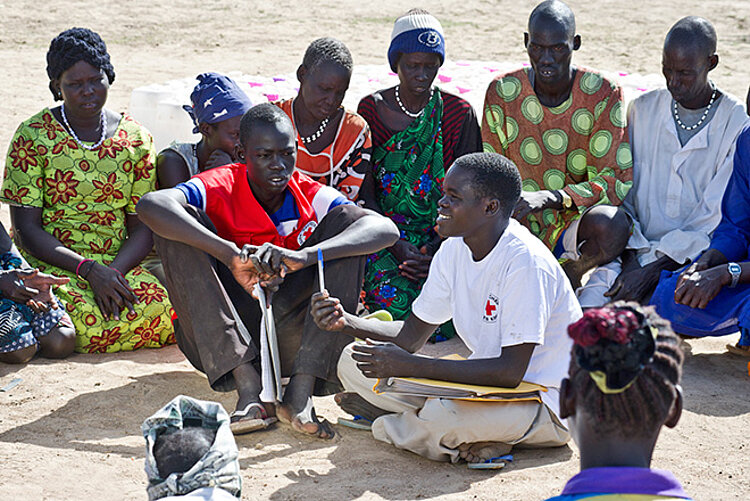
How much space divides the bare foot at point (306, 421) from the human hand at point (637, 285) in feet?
6.57

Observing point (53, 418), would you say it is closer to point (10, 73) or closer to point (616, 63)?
point (10, 73)

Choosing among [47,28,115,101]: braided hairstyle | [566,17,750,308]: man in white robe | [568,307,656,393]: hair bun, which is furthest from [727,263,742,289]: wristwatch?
[47,28,115,101]: braided hairstyle

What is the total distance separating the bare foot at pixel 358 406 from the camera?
4.27 metres

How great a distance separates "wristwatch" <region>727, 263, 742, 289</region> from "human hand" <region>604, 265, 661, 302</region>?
18.5 inches

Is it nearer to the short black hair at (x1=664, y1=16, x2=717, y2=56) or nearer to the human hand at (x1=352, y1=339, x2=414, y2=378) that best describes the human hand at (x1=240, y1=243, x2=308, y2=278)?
the human hand at (x1=352, y1=339, x2=414, y2=378)

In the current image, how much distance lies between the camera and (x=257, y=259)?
408 cm

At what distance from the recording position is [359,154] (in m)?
5.50

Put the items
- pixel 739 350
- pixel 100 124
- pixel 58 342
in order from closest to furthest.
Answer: pixel 58 342 → pixel 739 350 → pixel 100 124

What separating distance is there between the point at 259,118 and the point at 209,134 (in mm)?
1121

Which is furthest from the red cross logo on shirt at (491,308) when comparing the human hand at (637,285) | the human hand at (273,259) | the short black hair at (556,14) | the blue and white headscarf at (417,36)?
the short black hair at (556,14)

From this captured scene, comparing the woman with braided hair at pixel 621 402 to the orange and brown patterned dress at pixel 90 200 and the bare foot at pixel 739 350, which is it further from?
the orange and brown patterned dress at pixel 90 200

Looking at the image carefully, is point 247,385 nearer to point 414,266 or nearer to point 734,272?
point 414,266

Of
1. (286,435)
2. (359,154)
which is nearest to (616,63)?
(359,154)

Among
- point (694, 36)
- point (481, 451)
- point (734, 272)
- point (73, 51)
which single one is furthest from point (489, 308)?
point (73, 51)
